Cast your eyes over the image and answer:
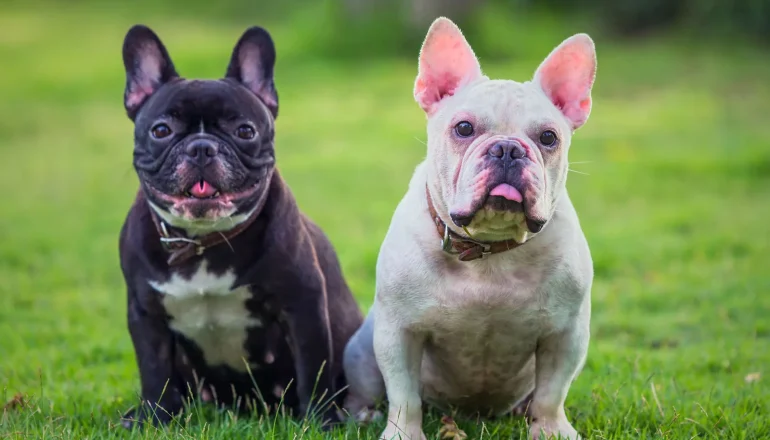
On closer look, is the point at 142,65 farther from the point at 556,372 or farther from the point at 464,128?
the point at 556,372

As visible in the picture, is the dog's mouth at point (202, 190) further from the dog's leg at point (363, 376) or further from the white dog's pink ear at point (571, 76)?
the white dog's pink ear at point (571, 76)

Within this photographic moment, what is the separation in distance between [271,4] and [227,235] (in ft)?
71.0

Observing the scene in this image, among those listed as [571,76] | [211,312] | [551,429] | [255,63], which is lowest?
[551,429]

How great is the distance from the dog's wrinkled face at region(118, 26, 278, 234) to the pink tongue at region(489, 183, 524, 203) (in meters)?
1.10

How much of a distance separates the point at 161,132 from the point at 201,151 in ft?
0.77

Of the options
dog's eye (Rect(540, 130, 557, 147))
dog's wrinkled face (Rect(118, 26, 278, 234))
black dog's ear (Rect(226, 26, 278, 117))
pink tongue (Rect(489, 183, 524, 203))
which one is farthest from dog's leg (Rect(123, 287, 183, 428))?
dog's eye (Rect(540, 130, 557, 147))

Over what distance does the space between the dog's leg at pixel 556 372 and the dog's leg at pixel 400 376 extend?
1.53 feet

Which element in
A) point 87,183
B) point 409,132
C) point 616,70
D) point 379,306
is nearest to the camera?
point 379,306

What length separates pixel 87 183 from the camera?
38.2 ft

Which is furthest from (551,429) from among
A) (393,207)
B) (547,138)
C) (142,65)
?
(393,207)

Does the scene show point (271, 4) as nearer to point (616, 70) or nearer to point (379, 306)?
point (616, 70)

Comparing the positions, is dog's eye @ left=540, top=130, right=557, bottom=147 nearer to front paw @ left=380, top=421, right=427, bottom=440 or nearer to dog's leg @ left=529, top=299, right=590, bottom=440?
dog's leg @ left=529, top=299, right=590, bottom=440

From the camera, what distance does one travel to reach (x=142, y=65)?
14.1 ft

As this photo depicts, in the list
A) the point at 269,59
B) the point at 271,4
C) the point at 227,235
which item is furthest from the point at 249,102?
the point at 271,4
